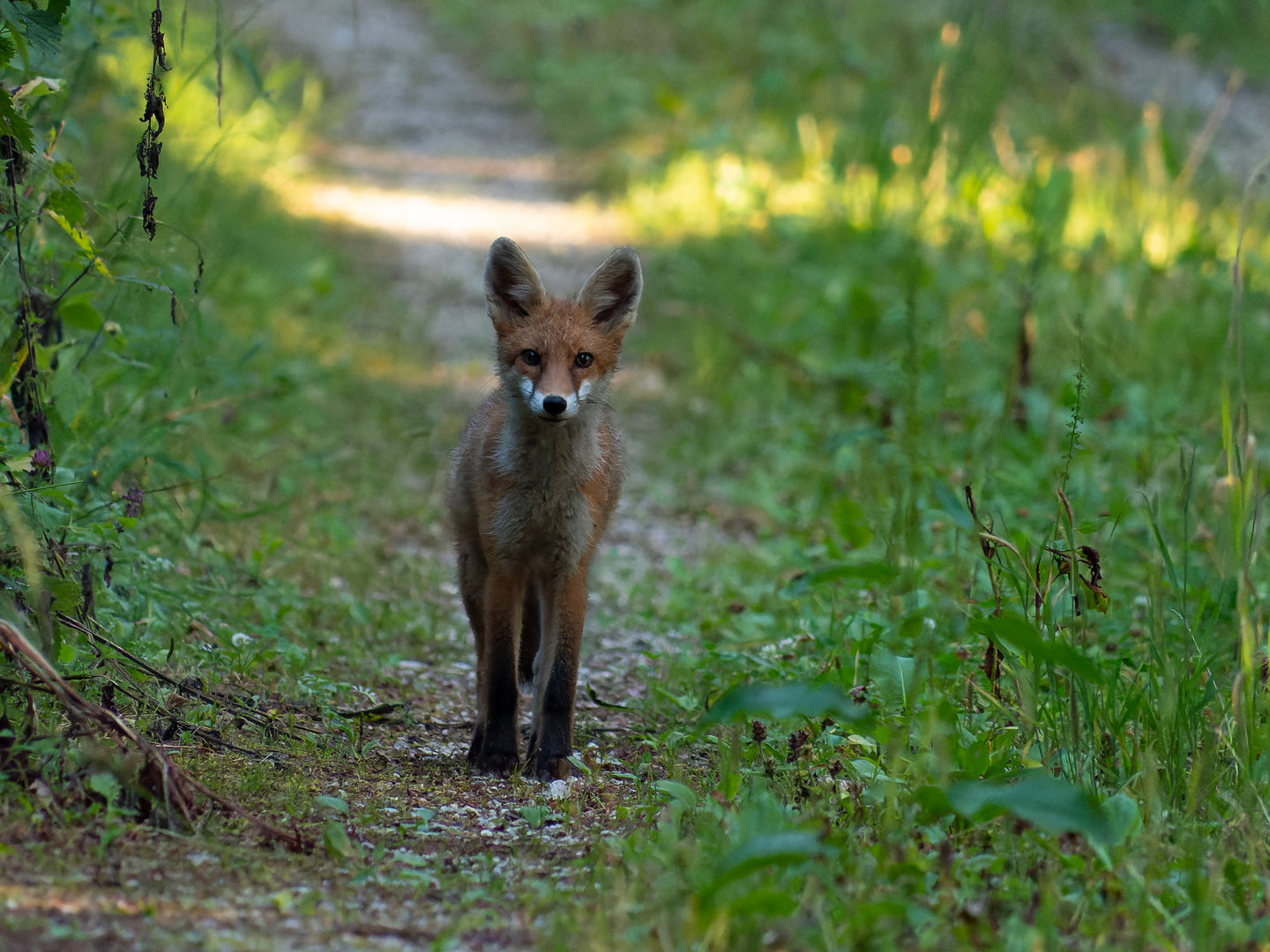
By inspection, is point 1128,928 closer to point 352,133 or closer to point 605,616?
point 605,616

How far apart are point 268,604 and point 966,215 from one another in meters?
6.66

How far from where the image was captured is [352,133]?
15133 millimetres

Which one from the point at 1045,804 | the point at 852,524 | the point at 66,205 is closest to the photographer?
the point at 1045,804

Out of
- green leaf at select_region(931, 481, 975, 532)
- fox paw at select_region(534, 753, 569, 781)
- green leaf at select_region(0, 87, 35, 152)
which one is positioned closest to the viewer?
green leaf at select_region(0, 87, 35, 152)

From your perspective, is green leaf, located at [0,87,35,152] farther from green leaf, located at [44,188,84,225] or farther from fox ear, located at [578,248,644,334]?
fox ear, located at [578,248,644,334]

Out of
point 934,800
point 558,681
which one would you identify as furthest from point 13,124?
point 934,800

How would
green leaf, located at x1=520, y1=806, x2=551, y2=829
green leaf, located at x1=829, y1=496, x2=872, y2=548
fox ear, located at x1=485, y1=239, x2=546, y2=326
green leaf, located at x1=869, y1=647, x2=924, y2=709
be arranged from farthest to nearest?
green leaf, located at x1=829, y1=496, x2=872, y2=548, fox ear, located at x1=485, y1=239, x2=546, y2=326, green leaf, located at x1=869, y1=647, x2=924, y2=709, green leaf, located at x1=520, y1=806, x2=551, y2=829

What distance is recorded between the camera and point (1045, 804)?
2371 millimetres

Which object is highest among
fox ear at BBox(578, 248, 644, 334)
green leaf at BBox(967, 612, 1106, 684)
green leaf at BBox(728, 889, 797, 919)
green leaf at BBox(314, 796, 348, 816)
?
fox ear at BBox(578, 248, 644, 334)

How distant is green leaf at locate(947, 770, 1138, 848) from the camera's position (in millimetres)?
2322

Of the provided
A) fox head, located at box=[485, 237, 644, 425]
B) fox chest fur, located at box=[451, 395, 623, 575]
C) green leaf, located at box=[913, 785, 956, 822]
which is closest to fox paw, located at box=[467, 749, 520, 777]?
fox chest fur, located at box=[451, 395, 623, 575]

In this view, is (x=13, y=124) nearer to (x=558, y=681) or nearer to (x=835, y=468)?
(x=558, y=681)

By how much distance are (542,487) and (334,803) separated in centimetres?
122

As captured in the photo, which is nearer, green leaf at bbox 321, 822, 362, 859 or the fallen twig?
the fallen twig
